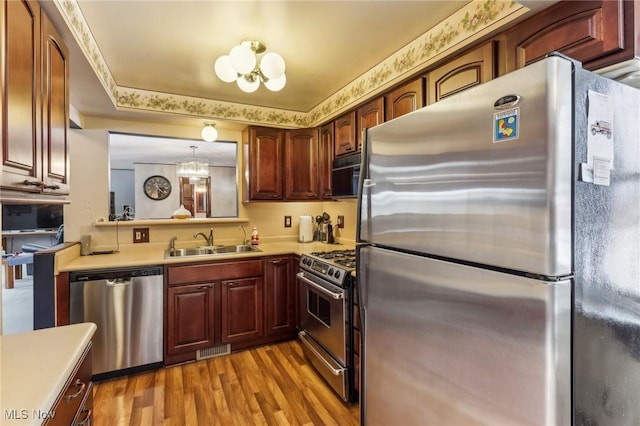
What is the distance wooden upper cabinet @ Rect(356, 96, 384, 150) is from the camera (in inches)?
89.9

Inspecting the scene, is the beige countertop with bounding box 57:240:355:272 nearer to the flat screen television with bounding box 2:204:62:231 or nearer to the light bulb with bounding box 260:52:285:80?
the flat screen television with bounding box 2:204:62:231

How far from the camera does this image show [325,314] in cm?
232

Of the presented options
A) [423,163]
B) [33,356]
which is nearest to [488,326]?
[423,163]

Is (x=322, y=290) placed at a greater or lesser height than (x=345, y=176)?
lesser

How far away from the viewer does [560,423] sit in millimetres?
834

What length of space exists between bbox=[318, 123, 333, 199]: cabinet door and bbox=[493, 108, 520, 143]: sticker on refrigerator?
2.08m

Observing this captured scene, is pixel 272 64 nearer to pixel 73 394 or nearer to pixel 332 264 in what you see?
pixel 332 264

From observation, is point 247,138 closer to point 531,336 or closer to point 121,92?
point 121,92

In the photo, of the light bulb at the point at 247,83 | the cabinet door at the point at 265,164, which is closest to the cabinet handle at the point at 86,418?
the light bulb at the point at 247,83

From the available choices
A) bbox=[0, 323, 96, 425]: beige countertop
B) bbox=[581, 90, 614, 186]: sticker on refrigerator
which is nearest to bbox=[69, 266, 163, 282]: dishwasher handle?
bbox=[0, 323, 96, 425]: beige countertop

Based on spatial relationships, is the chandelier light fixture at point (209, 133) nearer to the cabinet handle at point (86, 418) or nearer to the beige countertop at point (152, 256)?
the beige countertop at point (152, 256)

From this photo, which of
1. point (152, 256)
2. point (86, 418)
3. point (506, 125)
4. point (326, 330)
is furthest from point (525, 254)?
point (152, 256)

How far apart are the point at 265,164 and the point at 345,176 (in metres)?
1.00

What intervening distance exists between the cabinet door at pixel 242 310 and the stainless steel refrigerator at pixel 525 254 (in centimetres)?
181
